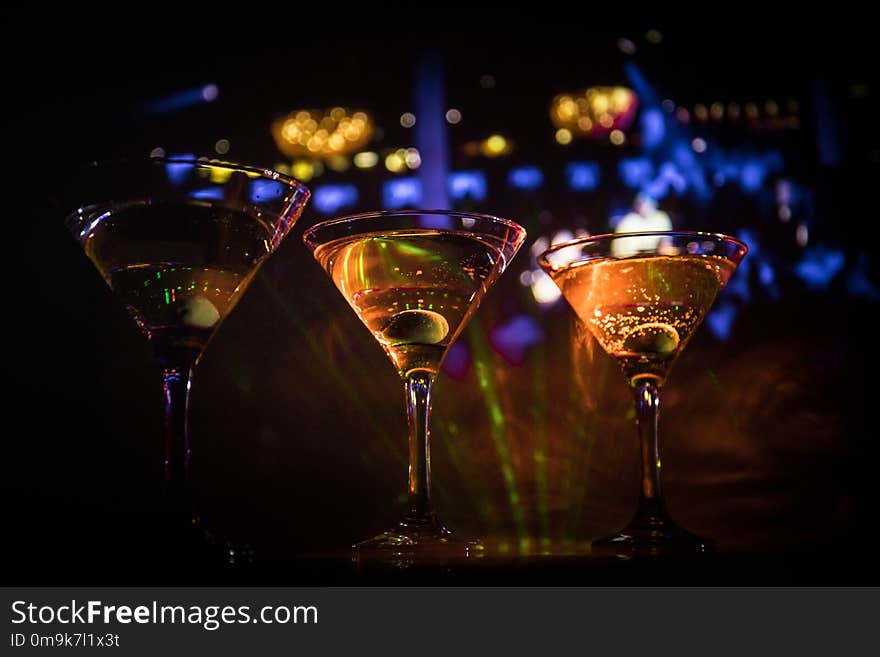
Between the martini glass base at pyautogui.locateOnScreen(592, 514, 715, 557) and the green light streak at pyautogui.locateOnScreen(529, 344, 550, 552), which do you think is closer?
the martini glass base at pyautogui.locateOnScreen(592, 514, 715, 557)

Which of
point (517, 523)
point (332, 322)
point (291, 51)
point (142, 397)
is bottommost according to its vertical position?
point (517, 523)

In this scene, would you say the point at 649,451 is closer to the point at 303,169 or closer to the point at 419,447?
the point at 419,447

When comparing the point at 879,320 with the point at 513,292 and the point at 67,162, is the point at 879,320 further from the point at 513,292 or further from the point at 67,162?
the point at 67,162

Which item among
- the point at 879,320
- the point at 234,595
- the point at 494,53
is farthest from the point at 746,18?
the point at 234,595

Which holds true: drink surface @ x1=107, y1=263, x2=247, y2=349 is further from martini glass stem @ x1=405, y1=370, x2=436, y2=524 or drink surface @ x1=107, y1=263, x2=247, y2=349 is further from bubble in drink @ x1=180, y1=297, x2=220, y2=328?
martini glass stem @ x1=405, y1=370, x2=436, y2=524

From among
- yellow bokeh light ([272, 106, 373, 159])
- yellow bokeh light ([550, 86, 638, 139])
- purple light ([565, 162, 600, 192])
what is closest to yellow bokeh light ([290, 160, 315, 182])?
yellow bokeh light ([272, 106, 373, 159])

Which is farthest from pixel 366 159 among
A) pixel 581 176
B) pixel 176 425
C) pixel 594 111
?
pixel 176 425
